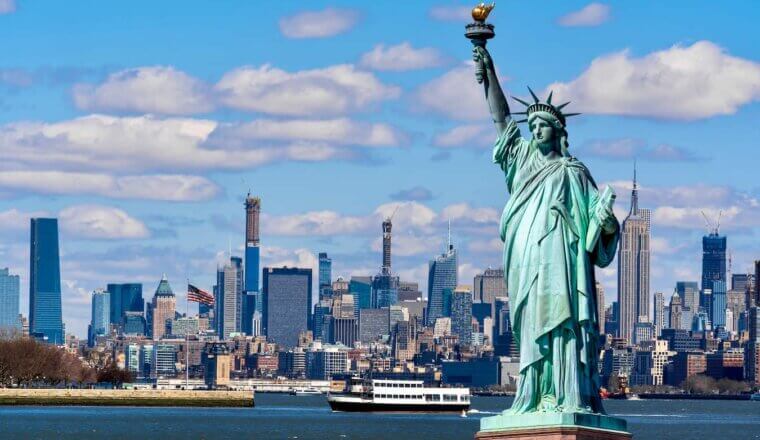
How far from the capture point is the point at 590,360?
822 inches

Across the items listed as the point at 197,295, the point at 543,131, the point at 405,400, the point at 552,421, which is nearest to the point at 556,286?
Answer: the point at 552,421

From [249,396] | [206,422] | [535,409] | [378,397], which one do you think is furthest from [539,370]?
[249,396]

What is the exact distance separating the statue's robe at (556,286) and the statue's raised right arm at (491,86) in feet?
2.84

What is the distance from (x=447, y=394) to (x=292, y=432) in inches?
2389

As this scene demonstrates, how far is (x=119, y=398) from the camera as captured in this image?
160125 millimetres

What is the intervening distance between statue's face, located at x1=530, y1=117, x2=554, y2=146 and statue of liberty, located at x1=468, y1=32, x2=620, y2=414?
0.12 metres

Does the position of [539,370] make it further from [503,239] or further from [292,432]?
[292,432]

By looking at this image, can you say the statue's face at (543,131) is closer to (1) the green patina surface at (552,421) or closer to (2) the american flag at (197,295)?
(1) the green patina surface at (552,421)

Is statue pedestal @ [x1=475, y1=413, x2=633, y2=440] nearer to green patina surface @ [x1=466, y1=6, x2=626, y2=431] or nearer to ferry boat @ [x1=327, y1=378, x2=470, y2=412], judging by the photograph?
green patina surface @ [x1=466, y1=6, x2=626, y2=431]

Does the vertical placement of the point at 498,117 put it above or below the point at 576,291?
→ above

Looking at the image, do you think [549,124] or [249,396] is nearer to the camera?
[549,124]

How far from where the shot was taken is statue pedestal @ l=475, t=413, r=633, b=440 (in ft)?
66.3

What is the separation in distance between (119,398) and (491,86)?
140894mm

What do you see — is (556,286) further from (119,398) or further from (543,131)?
(119,398)
